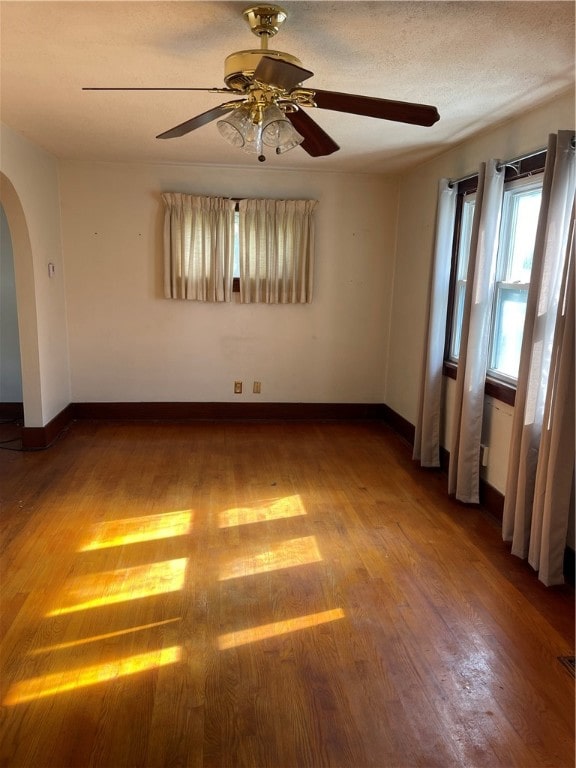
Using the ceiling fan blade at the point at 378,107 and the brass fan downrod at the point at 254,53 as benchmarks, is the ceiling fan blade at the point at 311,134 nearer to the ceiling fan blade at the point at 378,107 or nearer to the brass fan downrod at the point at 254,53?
the ceiling fan blade at the point at 378,107

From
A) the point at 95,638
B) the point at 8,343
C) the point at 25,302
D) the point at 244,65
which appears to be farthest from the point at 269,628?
the point at 8,343

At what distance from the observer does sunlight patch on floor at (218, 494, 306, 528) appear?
11.2 ft

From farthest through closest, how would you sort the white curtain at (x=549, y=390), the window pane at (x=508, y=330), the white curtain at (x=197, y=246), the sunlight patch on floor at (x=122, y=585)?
1. the white curtain at (x=197, y=246)
2. the window pane at (x=508, y=330)
3. the white curtain at (x=549, y=390)
4. the sunlight patch on floor at (x=122, y=585)

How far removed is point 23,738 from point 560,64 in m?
3.38

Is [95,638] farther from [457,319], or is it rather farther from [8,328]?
[8,328]

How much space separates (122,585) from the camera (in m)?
2.69

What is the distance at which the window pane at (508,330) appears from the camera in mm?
3473

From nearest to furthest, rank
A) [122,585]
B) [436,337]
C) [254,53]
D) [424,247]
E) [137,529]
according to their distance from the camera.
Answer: [254,53] < [122,585] < [137,529] < [436,337] < [424,247]

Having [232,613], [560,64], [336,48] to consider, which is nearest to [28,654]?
[232,613]

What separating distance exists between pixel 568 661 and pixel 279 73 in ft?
8.04

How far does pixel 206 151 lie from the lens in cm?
450

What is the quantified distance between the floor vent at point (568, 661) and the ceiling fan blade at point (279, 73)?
2.39 m

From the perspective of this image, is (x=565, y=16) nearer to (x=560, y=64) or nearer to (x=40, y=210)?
(x=560, y=64)

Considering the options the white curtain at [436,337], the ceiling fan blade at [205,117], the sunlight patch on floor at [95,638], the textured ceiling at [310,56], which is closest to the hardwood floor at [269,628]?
the sunlight patch on floor at [95,638]
